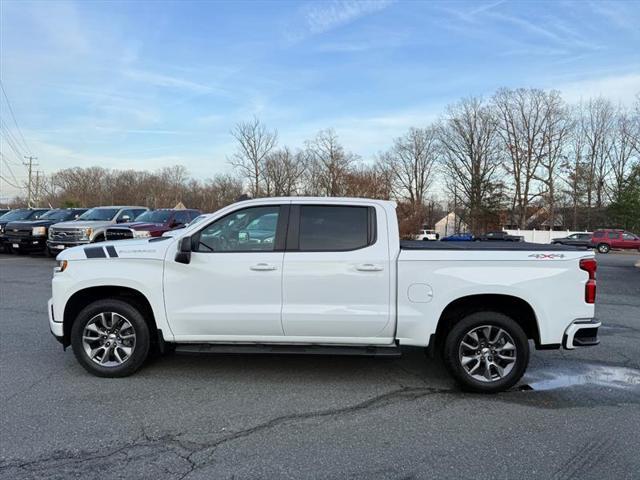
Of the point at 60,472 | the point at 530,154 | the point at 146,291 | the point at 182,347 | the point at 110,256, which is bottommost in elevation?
the point at 60,472

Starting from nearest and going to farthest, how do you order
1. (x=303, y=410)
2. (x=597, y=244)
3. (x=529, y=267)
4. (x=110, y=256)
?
(x=303, y=410), (x=529, y=267), (x=110, y=256), (x=597, y=244)

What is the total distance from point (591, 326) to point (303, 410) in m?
2.81

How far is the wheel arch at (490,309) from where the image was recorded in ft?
16.1

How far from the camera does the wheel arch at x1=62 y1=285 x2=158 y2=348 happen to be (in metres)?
5.23

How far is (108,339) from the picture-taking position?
518cm

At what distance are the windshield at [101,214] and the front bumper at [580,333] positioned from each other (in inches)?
662

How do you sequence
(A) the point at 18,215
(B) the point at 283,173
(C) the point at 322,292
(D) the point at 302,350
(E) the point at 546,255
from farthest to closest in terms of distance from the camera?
(B) the point at 283,173
(A) the point at 18,215
(D) the point at 302,350
(C) the point at 322,292
(E) the point at 546,255

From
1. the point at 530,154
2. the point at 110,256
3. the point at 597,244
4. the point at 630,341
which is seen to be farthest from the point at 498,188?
the point at 110,256

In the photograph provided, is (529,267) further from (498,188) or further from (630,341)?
(498,188)

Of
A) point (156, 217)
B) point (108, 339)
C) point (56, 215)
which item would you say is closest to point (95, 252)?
point (108, 339)

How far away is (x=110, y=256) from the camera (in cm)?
514

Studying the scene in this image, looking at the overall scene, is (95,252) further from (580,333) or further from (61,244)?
(61,244)

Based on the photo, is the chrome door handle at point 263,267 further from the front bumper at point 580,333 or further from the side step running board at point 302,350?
the front bumper at point 580,333

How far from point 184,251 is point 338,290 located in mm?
1541
